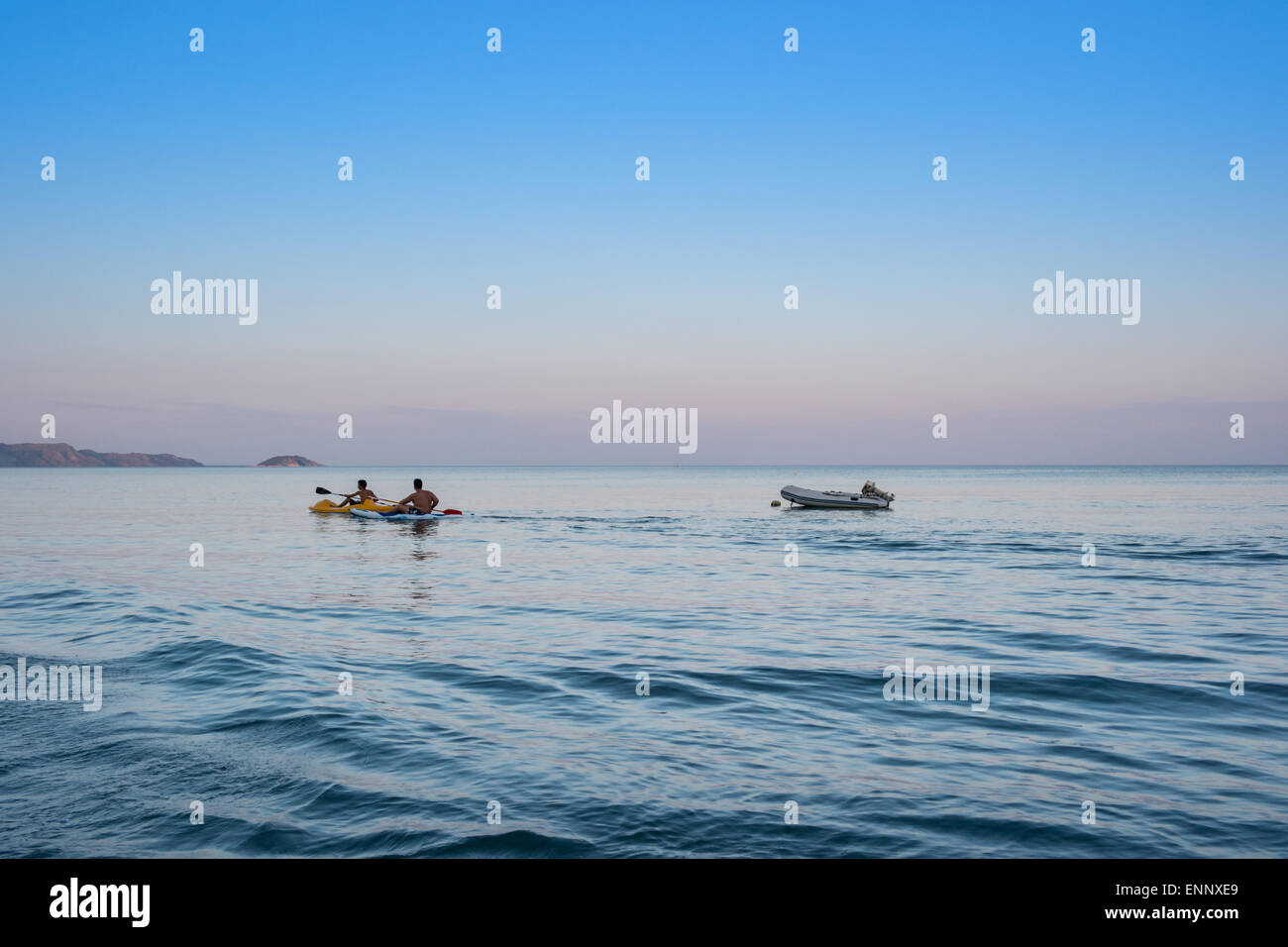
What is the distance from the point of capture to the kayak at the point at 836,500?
211ft

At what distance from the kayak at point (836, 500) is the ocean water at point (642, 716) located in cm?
3588

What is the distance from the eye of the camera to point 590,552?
35.6 meters

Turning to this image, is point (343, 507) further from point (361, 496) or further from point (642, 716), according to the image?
point (642, 716)

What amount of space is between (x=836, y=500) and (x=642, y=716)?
182ft

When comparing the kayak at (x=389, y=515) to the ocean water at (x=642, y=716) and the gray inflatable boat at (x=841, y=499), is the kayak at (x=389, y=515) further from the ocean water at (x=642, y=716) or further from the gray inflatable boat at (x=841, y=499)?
the gray inflatable boat at (x=841, y=499)

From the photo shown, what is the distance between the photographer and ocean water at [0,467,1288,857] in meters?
7.49

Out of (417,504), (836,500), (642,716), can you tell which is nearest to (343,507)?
(417,504)

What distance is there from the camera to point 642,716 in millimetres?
11273

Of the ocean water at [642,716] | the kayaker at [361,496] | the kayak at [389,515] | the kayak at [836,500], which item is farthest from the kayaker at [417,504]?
the kayak at [836,500]

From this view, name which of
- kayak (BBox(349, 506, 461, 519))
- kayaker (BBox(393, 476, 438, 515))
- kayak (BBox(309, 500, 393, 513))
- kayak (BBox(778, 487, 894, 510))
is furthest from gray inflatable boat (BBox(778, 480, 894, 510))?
kayak (BBox(309, 500, 393, 513))
